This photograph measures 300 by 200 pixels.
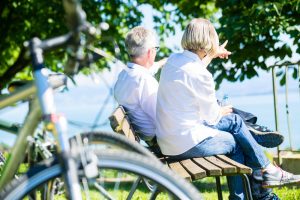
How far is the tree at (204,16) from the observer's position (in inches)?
301

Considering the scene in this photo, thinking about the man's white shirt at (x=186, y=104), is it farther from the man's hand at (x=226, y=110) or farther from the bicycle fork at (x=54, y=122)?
the bicycle fork at (x=54, y=122)

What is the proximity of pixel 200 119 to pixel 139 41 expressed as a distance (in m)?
0.72

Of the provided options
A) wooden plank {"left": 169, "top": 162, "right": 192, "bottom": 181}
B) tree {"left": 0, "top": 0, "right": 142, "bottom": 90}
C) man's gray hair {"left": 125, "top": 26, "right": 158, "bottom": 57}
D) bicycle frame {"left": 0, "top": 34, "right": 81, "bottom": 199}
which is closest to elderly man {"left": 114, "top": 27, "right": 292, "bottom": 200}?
man's gray hair {"left": 125, "top": 26, "right": 158, "bottom": 57}

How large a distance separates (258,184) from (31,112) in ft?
7.23

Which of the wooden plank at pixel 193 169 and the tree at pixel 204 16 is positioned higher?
the tree at pixel 204 16

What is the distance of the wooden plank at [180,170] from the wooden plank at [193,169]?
24mm

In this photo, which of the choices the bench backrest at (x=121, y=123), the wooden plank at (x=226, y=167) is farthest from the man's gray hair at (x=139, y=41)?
the wooden plank at (x=226, y=167)

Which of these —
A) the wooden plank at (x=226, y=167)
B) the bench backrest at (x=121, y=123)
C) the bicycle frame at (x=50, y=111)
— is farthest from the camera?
the bench backrest at (x=121, y=123)

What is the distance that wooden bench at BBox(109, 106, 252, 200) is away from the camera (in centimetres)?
346

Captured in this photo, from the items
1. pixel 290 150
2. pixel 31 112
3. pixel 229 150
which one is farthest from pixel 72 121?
pixel 290 150

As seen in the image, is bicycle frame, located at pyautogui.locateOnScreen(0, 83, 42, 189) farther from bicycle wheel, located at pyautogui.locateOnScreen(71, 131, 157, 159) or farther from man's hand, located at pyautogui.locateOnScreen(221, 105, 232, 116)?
man's hand, located at pyautogui.locateOnScreen(221, 105, 232, 116)

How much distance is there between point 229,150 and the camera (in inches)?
161

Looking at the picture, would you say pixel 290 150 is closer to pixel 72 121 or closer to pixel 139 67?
pixel 139 67

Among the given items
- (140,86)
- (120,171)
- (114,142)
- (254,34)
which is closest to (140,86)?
(140,86)
